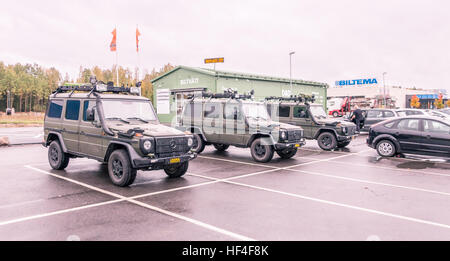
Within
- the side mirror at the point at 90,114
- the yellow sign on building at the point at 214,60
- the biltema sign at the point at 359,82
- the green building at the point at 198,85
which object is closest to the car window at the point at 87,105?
the side mirror at the point at 90,114

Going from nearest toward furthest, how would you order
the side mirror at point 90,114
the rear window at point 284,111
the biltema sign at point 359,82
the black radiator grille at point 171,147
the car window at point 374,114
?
the black radiator grille at point 171,147
the side mirror at point 90,114
the rear window at point 284,111
the car window at point 374,114
the biltema sign at point 359,82

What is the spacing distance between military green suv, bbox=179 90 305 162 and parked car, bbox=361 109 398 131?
10.5 m

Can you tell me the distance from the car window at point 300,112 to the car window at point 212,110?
4.26 metres

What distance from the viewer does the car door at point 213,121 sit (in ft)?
40.5

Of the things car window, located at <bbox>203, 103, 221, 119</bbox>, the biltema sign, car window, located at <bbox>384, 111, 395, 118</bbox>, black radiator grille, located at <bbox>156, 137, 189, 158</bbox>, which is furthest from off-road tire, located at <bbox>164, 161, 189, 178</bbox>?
the biltema sign

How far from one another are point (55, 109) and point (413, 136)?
11.4 meters

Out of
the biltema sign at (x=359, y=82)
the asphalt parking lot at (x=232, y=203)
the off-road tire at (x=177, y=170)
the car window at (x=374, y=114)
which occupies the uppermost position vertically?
the biltema sign at (x=359, y=82)

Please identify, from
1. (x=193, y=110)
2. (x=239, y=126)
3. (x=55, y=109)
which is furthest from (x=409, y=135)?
(x=55, y=109)

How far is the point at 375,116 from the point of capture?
20.7 m

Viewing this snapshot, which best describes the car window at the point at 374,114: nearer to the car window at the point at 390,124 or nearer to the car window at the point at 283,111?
the car window at the point at 283,111

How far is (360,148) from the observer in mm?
15367

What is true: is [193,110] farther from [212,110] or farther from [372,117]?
[372,117]
